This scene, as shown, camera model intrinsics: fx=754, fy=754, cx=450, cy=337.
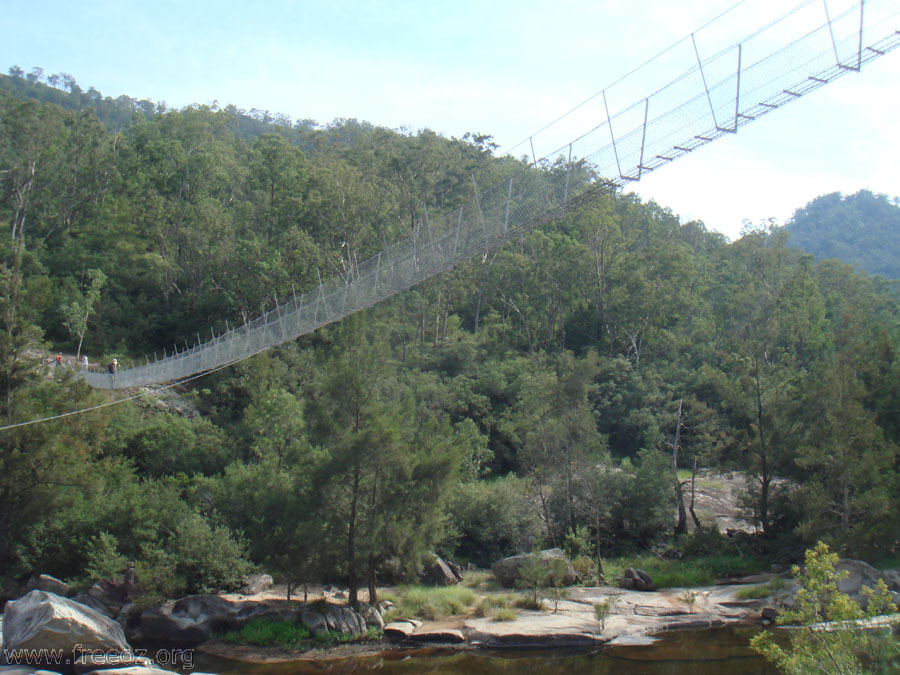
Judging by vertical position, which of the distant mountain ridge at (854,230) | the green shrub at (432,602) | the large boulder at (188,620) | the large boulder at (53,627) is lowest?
the green shrub at (432,602)

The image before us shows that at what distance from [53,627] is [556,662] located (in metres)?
8.40

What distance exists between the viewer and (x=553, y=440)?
2142cm

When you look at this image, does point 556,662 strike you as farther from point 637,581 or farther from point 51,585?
point 51,585

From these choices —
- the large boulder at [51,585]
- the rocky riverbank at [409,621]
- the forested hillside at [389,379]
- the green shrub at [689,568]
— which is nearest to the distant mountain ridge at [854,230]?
the forested hillside at [389,379]

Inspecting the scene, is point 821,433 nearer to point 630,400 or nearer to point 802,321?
point 630,400

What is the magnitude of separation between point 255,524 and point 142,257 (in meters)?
21.3

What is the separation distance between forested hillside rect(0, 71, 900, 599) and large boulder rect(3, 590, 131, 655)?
9.50 feet

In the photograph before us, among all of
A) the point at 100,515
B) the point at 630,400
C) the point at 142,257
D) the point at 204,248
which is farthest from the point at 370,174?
the point at 100,515

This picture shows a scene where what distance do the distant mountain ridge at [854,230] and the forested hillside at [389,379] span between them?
138ft

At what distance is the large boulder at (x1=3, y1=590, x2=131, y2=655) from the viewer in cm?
1173

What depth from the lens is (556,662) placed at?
1356 centimetres

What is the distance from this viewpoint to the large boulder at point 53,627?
11.7 m
